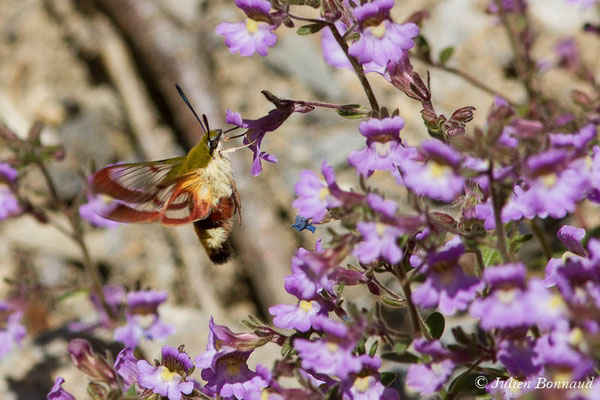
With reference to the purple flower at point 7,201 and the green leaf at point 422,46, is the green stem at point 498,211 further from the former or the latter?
the purple flower at point 7,201

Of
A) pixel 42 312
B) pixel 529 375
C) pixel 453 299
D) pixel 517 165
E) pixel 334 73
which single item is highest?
pixel 517 165

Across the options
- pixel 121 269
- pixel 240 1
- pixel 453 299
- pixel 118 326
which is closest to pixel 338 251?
pixel 453 299

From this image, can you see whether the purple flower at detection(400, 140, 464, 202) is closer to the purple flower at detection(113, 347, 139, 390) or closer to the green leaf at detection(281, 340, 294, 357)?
the green leaf at detection(281, 340, 294, 357)

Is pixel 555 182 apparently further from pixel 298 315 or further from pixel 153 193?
pixel 153 193

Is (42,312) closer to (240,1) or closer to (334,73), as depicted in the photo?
(334,73)

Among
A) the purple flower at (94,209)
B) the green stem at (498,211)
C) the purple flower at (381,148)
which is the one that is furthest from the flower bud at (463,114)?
the purple flower at (94,209)

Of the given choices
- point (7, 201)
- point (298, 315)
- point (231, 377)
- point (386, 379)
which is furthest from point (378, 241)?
point (7, 201)
